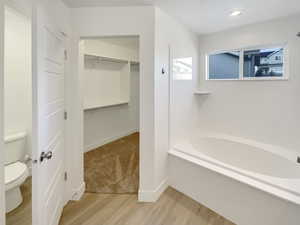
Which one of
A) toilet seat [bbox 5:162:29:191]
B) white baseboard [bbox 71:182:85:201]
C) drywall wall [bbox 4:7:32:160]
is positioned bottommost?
white baseboard [bbox 71:182:85:201]

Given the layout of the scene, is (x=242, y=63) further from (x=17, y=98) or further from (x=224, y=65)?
(x=17, y=98)

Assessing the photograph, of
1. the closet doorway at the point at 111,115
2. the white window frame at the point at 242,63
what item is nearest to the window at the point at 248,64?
the white window frame at the point at 242,63

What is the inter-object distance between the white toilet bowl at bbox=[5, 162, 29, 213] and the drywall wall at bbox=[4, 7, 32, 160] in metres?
0.34

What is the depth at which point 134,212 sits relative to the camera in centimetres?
229

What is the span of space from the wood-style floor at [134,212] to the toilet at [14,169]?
569 mm

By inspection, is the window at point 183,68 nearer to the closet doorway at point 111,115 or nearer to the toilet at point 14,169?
the closet doorway at point 111,115

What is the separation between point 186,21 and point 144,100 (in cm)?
133

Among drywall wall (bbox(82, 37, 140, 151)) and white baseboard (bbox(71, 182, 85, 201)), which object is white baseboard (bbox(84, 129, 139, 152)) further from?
white baseboard (bbox(71, 182, 85, 201))

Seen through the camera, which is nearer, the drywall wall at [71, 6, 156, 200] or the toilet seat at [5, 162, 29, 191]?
the toilet seat at [5, 162, 29, 191]

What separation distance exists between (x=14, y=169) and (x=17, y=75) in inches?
48.8

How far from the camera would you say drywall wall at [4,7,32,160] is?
2656 millimetres

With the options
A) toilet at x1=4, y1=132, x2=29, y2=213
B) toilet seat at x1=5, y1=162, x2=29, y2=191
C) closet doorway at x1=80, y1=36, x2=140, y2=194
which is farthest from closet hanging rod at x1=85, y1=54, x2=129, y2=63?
toilet seat at x1=5, y1=162, x2=29, y2=191

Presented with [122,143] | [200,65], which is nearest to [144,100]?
[200,65]

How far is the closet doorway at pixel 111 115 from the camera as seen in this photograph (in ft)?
10.3
